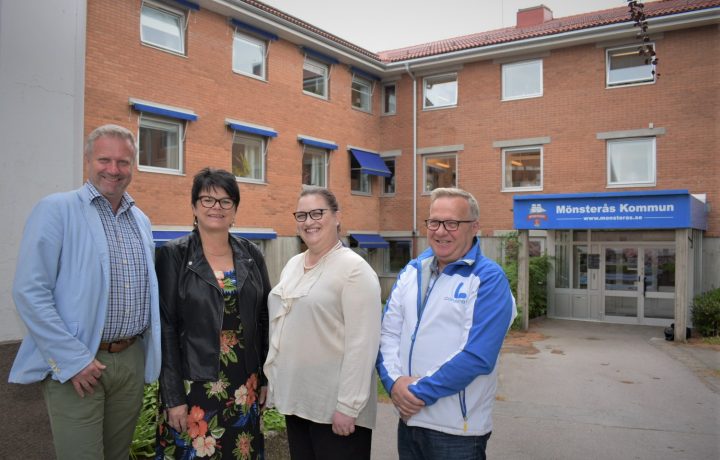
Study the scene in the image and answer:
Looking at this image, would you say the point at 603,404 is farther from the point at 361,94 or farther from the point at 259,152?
the point at 361,94

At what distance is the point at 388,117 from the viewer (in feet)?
65.5

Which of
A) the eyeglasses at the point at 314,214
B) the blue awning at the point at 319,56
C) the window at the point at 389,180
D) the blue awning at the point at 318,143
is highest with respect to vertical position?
the blue awning at the point at 319,56

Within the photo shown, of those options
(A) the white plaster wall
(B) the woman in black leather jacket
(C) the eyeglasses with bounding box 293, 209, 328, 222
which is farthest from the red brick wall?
(C) the eyeglasses with bounding box 293, 209, 328, 222

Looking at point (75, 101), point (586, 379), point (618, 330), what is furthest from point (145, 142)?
point (618, 330)

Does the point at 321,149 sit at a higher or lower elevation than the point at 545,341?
higher

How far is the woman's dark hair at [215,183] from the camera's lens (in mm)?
3062

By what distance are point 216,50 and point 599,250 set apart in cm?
1241

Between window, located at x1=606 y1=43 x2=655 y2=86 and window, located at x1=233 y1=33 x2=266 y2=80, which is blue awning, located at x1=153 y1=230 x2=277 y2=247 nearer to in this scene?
window, located at x1=233 y1=33 x2=266 y2=80

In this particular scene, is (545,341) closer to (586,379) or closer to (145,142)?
(586,379)

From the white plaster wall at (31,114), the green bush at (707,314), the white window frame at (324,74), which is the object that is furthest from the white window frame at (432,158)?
the white plaster wall at (31,114)

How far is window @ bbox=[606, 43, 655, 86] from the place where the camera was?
52.2 ft

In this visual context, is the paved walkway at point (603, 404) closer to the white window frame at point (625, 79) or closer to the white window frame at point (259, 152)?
the white window frame at point (625, 79)

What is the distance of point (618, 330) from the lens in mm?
14289

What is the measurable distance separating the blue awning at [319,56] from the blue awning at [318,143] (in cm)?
263
